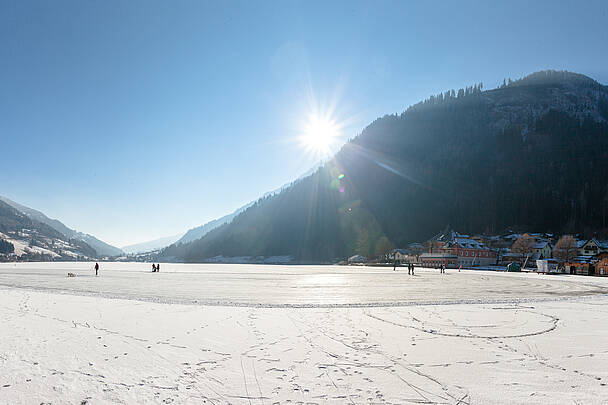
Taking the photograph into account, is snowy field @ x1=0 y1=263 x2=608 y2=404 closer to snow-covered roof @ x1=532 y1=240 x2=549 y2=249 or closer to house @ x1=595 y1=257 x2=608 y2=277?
house @ x1=595 y1=257 x2=608 y2=277

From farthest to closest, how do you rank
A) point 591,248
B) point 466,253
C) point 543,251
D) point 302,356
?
point 543,251, point 466,253, point 591,248, point 302,356

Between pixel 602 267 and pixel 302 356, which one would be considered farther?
pixel 602 267

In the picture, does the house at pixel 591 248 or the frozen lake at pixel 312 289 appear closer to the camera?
the frozen lake at pixel 312 289

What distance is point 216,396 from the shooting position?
604 cm

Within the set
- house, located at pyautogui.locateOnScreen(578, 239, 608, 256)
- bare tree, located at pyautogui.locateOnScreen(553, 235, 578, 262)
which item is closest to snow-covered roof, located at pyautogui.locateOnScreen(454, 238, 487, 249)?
bare tree, located at pyautogui.locateOnScreen(553, 235, 578, 262)

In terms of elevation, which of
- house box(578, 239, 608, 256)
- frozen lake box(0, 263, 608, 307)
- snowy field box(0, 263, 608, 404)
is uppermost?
house box(578, 239, 608, 256)

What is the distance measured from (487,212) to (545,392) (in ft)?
648

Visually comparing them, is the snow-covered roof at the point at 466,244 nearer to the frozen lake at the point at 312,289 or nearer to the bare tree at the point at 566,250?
the bare tree at the point at 566,250

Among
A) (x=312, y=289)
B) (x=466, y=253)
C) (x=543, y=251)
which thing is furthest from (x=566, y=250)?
(x=312, y=289)

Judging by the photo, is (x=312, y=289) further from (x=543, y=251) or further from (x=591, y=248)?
(x=543, y=251)

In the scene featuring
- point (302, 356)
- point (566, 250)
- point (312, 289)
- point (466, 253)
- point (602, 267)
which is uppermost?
point (566, 250)

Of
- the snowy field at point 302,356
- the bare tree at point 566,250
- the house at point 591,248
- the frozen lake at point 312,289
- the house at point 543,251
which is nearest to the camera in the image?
the snowy field at point 302,356

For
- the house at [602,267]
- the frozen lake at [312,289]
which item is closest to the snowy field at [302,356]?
the frozen lake at [312,289]

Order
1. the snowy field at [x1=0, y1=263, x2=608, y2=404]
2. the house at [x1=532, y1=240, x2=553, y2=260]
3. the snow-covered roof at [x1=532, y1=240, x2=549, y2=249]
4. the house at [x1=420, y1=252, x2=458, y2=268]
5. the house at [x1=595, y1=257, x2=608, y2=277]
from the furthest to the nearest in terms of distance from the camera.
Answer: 1. the snow-covered roof at [x1=532, y1=240, x2=549, y2=249]
2. the house at [x1=532, y1=240, x2=553, y2=260]
3. the house at [x1=420, y1=252, x2=458, y2=268]
4. the house at [x1=595, y1=257, x2=608, y2=277]
5. the snowy field at [x1=0, y1=263, x2=608, y2=404]
